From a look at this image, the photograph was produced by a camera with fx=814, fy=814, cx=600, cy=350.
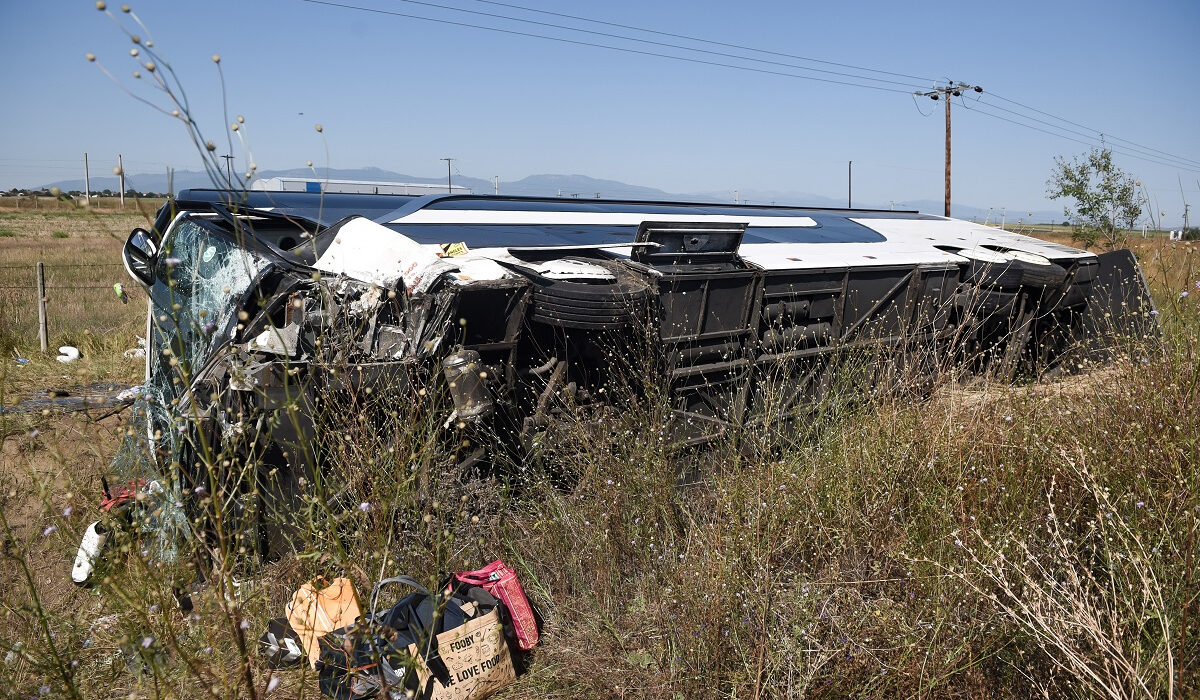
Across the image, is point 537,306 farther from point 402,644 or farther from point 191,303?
point 191,303

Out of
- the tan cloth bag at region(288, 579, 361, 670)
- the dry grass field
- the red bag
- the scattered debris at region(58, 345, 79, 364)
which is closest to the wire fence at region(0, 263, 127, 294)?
the scattered debris at region(58, 345, 79, 364)

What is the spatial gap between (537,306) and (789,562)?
2.23m

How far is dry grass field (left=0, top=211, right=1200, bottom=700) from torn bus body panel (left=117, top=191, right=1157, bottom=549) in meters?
0.43

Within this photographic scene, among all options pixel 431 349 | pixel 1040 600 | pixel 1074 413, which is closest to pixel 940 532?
pixel 1040 600

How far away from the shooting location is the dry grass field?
8.84ft

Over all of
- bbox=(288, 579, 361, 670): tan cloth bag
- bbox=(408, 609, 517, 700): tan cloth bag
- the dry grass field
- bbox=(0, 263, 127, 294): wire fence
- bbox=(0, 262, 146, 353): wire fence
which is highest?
bbox=(0, 263, 127, 294): wire fence

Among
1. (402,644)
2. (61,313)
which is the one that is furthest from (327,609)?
(61,313)

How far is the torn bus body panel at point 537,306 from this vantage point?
178 inches

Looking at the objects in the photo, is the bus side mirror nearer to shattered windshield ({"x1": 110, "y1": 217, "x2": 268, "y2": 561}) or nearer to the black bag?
shattered windshield ({"x1": 110, "y1": 217, "x2": 268, "y2": 561})

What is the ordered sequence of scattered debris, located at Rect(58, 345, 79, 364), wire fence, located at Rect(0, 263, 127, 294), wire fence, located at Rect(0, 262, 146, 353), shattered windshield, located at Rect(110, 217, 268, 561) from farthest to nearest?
wire fence, located at Rect(0, 263, 127, 294)
wire fence, located at Rect(0, 262, 146, 353)
scattered debris, located at Rect(58, 345, 79, 364)
shattered windshield, located at Rect(110, 217, 268, 561)

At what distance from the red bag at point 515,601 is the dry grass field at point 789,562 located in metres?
0.11

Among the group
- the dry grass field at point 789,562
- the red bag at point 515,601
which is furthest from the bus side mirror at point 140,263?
the red bag at point 515,601

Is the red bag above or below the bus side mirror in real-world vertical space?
below

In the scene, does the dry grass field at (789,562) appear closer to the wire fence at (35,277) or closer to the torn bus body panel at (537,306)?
the torn bus body panel at (537,306)
